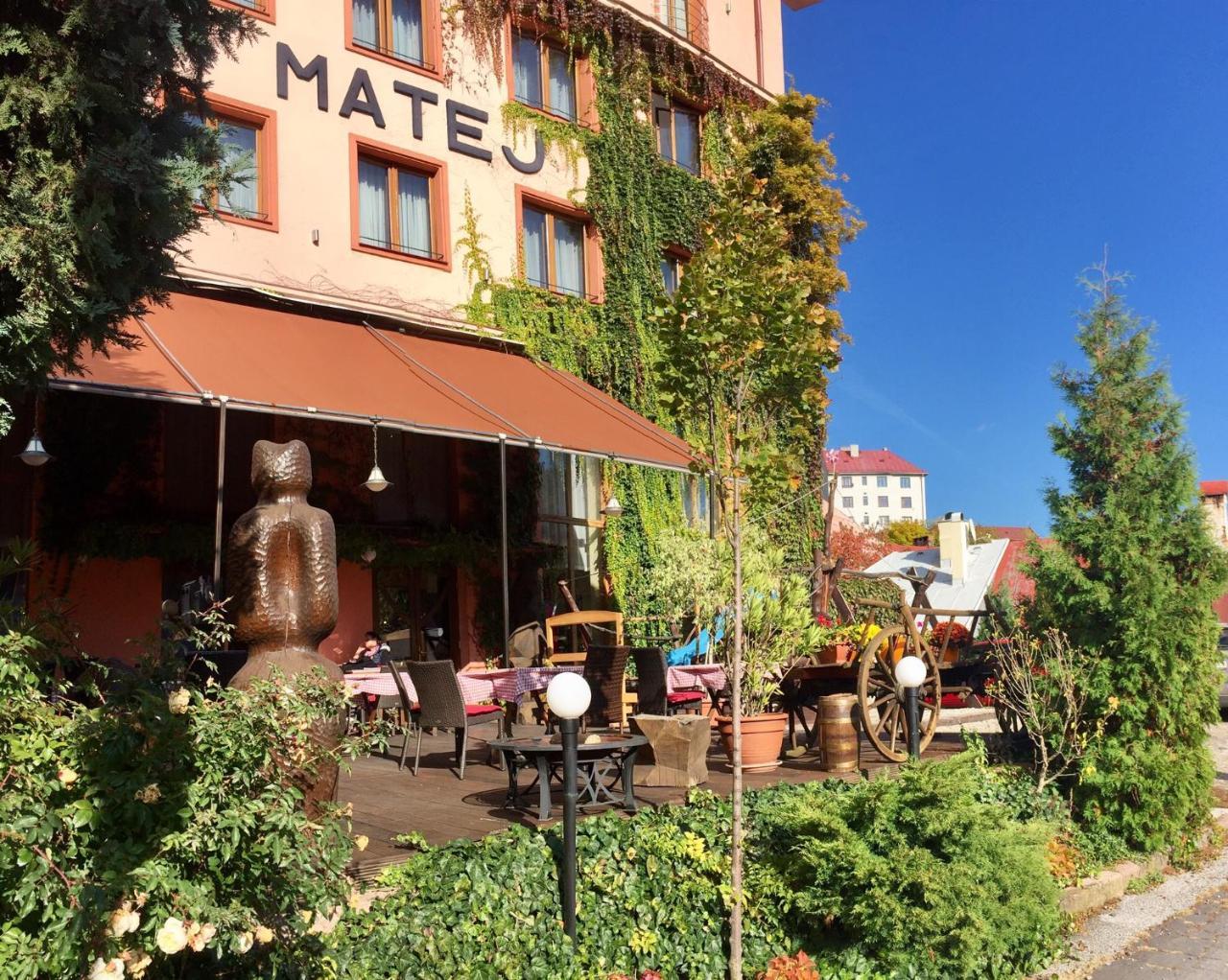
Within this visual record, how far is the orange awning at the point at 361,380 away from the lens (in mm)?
9195

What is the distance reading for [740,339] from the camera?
5508 mm

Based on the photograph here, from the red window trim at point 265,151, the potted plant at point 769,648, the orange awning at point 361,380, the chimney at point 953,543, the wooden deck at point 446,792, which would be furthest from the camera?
the chimney at point 953,543

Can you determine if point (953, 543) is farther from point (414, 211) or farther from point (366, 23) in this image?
point (366, 23)

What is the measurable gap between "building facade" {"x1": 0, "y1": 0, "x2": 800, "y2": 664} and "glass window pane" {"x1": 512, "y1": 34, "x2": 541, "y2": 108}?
0.04m

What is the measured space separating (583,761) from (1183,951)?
329 centimetres

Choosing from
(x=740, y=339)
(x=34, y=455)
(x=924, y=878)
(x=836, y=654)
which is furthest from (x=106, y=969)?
(x=34, y=455)

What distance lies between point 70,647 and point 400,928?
1.79 m

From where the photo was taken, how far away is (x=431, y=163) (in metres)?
14.2

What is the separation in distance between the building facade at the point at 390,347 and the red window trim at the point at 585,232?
4cm

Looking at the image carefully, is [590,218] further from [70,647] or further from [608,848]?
[70,647]

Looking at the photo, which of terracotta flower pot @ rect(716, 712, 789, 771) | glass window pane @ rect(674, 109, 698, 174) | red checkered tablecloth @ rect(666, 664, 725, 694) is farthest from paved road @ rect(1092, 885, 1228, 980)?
glass window pane @ rect(674, 109, 698, 174)

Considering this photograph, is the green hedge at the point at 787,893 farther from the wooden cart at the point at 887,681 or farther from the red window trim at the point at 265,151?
the red window trim at the point at 265,151

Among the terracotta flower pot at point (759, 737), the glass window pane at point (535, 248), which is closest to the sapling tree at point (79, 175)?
the terracotta flower pot at point (759, 737)

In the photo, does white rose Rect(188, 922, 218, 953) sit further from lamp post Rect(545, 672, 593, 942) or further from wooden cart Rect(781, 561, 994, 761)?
wooden cart Rect(781, 561, 994, 761)
